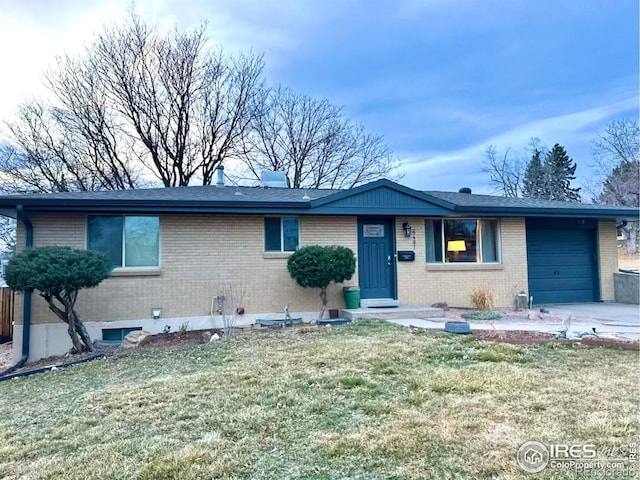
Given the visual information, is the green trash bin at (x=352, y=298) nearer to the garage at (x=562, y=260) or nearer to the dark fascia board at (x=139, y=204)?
the dark fascia board at (x=139, y=204)

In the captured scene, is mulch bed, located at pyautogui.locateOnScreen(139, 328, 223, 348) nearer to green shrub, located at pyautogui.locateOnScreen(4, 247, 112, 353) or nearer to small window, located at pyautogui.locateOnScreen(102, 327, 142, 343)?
small window, located at pyautogui.locateOnScreen(102, 327, 142, 343)

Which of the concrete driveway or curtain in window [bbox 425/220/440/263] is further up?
curtain in window [bbox 425/220/440/263]

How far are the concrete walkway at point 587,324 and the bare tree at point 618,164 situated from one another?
1762 cm

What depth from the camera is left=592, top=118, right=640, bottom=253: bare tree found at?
2341 cm

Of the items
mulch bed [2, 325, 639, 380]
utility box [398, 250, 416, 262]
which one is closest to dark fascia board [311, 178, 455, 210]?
utility box [398, 250, 416, 262]

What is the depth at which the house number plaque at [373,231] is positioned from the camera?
10.1 meters

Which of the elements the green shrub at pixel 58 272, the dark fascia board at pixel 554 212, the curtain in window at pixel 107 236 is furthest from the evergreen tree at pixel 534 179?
the green shrub at pixel 58 272

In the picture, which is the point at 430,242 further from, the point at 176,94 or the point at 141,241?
the point at 176,94

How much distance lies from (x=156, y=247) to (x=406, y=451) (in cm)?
747

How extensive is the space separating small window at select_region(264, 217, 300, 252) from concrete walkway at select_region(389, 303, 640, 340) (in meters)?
2.87

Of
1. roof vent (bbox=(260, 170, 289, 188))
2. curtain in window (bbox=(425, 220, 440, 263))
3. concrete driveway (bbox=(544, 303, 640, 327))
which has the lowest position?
concrete driveway (bbox=(544, 303, 640, 327))

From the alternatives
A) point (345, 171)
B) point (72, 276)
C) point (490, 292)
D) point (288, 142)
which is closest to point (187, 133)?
point (288, 142)

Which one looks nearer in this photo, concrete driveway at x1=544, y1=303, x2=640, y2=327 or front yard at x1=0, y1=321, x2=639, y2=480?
front yard at x1=0, y1=321, x2=639, y2=480

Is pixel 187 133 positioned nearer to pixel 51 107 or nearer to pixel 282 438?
pixel 51 107
